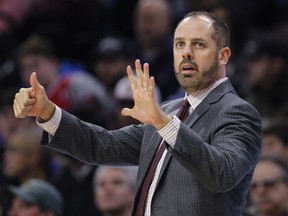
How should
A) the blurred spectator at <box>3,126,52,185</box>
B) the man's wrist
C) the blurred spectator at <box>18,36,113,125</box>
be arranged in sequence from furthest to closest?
the blurred spectator at <box>18,36,113,125</box>
the blurred spectator at <box>3,126,52,185</box>
the man's wrist

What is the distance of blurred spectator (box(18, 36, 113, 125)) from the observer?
313 inches

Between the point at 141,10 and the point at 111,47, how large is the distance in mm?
592

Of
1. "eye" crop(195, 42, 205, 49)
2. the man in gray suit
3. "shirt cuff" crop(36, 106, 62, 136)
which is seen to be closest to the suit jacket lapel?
the man in gray suit

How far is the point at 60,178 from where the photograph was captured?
7160 millimetres

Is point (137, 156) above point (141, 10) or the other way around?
the other way around

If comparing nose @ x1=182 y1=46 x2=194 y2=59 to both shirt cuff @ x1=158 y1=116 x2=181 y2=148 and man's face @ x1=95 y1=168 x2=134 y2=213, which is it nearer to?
shirt cuff @ x1=158 y1=116 x2=181 y2=148

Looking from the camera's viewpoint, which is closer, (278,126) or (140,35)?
(278,126)

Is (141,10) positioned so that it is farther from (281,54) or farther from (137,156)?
(137,156)

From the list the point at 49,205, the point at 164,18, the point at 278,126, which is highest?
the point at 164,18

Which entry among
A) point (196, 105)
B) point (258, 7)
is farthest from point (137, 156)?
point (258, 7)

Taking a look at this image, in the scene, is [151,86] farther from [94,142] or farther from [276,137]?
[276,137]

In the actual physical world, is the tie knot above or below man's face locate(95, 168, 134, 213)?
above

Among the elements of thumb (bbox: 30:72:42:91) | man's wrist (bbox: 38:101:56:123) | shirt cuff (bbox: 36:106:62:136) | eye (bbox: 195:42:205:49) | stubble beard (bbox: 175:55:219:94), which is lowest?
shirt cuff (bbox: 36:106:62:136)

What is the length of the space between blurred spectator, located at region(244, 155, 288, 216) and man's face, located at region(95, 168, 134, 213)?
921 millimetres
